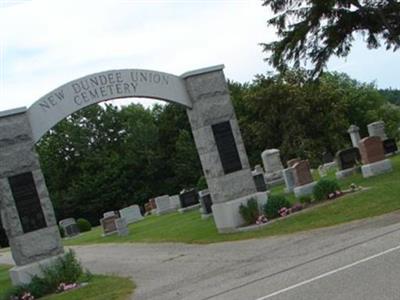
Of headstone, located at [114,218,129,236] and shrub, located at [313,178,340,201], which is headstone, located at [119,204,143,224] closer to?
headstone, located at [114,218,129,236]

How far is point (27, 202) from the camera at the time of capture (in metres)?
14.7

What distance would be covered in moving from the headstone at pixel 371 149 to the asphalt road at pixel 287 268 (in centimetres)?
828

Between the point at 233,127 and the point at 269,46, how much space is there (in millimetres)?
9952

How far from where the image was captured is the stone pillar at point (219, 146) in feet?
57.9

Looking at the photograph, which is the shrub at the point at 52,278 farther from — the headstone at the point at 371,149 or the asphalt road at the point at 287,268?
the headstone at the point at 371,149

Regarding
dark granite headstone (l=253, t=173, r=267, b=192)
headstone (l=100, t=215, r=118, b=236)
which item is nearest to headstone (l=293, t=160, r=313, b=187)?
dark granite headstone (l=253, t=173, r=267, b=192)

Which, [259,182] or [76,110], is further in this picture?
[259,182]

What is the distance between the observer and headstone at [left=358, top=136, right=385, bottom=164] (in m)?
21.5

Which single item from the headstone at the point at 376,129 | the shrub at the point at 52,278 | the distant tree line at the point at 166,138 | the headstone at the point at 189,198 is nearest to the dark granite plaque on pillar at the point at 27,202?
the shrub at the point at 52,278

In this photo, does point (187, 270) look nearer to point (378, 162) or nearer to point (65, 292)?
point (65, 292)

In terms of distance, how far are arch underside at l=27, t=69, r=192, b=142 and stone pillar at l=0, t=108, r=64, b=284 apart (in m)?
0.42

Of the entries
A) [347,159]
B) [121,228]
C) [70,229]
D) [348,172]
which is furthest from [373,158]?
[70,229]

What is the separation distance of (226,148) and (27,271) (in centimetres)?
650

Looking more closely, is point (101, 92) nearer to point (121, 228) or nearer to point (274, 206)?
point (274, 206)
